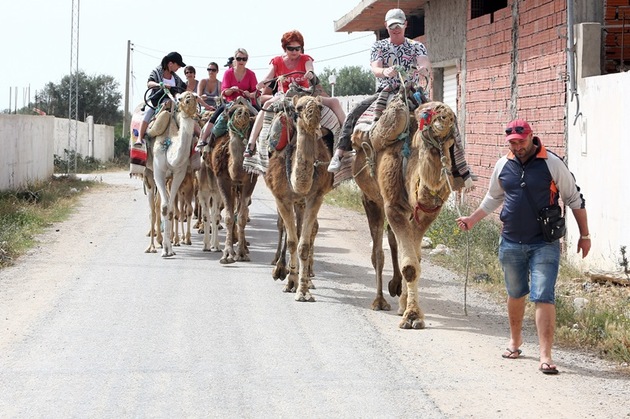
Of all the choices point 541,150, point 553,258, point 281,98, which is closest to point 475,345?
point 553,258

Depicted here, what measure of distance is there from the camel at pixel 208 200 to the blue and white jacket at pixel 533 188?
25.4ft

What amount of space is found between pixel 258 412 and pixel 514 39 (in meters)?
11.9

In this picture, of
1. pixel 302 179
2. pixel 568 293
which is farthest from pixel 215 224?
pixel 568 293

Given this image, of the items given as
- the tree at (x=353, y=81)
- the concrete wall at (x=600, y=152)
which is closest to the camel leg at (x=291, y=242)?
the concrete wall at (x=600, y=152)

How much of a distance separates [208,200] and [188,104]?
1706 mm

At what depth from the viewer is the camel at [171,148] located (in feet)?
49.5

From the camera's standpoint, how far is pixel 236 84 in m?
15.3

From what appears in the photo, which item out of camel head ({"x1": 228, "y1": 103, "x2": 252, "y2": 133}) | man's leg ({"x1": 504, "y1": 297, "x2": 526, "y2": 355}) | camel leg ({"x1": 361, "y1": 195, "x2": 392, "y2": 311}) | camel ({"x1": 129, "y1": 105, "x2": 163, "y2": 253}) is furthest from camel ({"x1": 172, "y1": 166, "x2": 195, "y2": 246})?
man's leg ({"x1": 504, "y1": 297, "x2": 526, "y2": 355})

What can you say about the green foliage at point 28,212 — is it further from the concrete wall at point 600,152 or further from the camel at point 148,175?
the concrete wall at point 600,152

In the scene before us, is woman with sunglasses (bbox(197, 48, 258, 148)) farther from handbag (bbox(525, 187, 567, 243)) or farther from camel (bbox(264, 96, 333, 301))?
handbag (bbox(525, 187, 567, 243))

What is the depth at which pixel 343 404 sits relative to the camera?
22.8ft

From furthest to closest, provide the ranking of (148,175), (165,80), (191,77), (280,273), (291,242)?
1. (191,77)
2. (165,80)
3. (148,175)
4. (280,273)
5. (291,242)

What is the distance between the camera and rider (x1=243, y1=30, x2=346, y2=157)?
12.6m

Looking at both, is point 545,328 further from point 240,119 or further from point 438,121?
point 240,119
